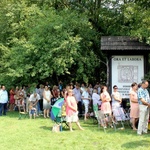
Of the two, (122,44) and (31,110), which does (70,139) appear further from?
(31,110)

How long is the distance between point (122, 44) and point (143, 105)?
3.97 m

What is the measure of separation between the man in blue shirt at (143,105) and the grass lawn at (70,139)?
15.4 inches

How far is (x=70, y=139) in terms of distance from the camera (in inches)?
393

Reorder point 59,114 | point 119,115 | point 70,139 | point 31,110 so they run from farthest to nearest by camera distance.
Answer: point 31,110 → point 119,115 → point 59,114 → point 70,139

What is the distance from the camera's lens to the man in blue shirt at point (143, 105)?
34.2 feet

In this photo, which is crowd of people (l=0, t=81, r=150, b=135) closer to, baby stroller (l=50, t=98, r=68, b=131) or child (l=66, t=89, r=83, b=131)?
child (l=66, t=89, r=83, b=131)

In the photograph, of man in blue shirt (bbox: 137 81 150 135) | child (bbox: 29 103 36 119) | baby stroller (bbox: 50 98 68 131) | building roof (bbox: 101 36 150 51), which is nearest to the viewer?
man in blue shirt (bbox: 137 81 150 135)

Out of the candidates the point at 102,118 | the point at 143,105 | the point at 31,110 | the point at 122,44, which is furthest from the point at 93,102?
the point at 31,110

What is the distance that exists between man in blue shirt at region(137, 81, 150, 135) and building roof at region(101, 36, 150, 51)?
3.33 m

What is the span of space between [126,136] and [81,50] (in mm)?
8585

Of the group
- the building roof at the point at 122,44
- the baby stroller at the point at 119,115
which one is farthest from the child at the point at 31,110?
the baby stroller at the point at 119,115

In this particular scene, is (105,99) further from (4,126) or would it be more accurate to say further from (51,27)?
(51,27)

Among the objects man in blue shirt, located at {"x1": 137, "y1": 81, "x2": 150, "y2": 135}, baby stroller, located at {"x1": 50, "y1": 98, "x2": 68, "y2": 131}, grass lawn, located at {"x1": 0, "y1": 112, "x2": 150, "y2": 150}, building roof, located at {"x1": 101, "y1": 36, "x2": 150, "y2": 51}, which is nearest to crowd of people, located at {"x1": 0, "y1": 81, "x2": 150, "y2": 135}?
man in blue shirt, located at {"x1": 137, "y1": 81, "x2": 150, "y2": 135}

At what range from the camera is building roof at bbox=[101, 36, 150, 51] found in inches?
538
